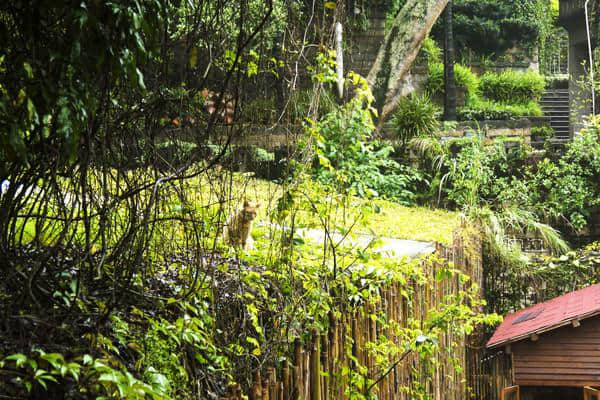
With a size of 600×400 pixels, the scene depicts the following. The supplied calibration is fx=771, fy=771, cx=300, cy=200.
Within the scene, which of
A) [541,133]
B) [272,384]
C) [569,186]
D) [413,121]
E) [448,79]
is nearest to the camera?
[272,384]

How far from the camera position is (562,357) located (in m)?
9.77

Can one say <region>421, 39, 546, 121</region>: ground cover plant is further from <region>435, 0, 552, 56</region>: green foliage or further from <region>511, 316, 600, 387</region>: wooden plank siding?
<region>511, 316, 600, 387</region>: wooden plank siding

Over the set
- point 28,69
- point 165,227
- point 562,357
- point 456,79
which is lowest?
point 562,357

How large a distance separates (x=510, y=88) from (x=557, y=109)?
3.78 metres

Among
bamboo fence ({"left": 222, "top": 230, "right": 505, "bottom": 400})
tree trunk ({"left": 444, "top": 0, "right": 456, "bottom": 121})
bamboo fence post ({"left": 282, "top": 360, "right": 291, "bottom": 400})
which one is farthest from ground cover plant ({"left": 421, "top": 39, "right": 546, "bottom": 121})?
bamboo fence post ({"left": 282, "top": 360, "right": 291, "bottom": 400})

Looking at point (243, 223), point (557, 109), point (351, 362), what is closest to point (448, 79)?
point (557, 109)

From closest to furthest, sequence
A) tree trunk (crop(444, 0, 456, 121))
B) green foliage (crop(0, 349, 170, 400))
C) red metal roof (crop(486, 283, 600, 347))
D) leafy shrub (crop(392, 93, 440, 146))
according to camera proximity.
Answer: green foliage (crop(0, 349, 170, 400)) → red metal roof (crop(486, 283, 600, 347)) → leafy shrub (crop(392, 93, 440, 146)) → tree trunk (crop(444, 0, 456, 121))

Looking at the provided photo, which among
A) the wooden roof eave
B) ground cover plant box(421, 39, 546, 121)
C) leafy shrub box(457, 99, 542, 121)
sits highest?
ground cover plant box(421, 39, 546, 121)

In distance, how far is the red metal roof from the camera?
941 cm

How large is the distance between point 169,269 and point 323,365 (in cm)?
86

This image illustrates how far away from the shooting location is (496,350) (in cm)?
1063

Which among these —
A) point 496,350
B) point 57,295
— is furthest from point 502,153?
point 57,295

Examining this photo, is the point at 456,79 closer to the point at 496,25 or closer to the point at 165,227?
the point at 496,25

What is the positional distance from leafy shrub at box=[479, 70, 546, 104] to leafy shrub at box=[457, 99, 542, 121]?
43 cm
